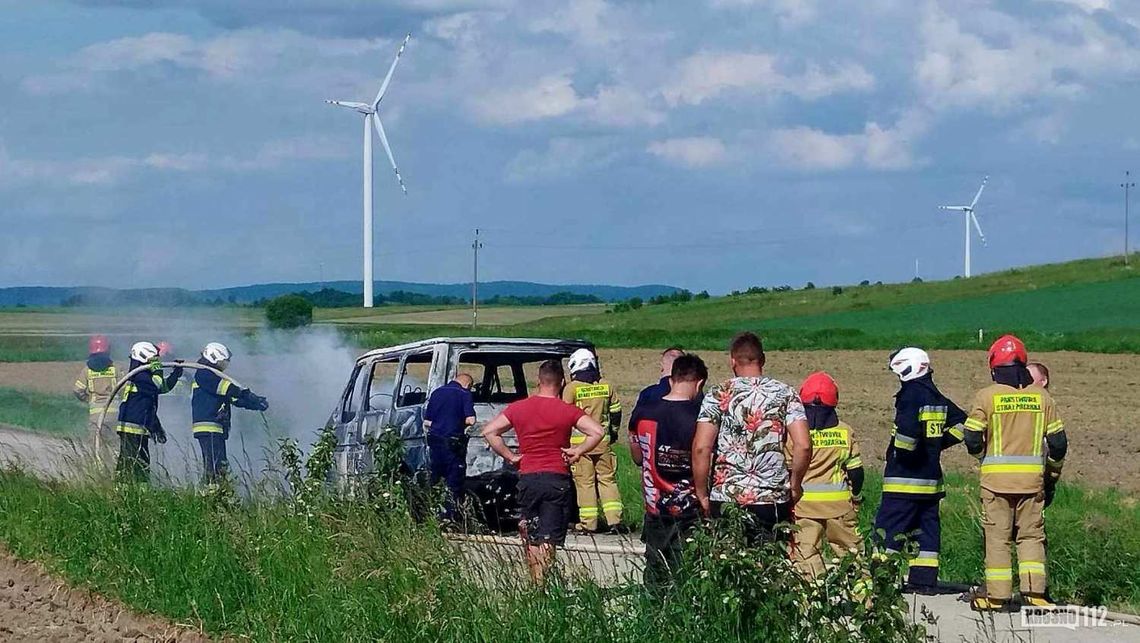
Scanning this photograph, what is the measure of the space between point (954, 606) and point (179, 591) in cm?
496

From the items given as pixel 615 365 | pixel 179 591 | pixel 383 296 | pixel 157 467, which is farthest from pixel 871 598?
pixel 383 296

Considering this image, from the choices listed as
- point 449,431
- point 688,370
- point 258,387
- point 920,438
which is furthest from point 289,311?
point 688,370

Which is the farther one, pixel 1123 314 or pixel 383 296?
pixel 383 296

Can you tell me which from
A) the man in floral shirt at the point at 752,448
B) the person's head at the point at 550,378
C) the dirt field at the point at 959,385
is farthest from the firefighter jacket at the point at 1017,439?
the dirt field at the point at 959,385

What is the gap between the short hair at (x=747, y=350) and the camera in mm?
8625

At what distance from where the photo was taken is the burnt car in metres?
13.1

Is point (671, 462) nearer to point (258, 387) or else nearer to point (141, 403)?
point (141, 403)

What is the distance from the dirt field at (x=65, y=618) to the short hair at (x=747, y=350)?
360cm

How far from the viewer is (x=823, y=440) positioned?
10258 millimetres

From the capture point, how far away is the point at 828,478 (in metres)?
10.2

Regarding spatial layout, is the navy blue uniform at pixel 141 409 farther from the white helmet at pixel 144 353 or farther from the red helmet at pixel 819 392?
the red helmet at pixel 819 392

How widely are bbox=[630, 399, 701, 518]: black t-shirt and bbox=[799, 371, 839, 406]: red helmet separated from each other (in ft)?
5.85

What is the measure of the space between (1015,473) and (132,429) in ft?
29.7

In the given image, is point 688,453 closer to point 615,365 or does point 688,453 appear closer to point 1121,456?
point 1121,456
